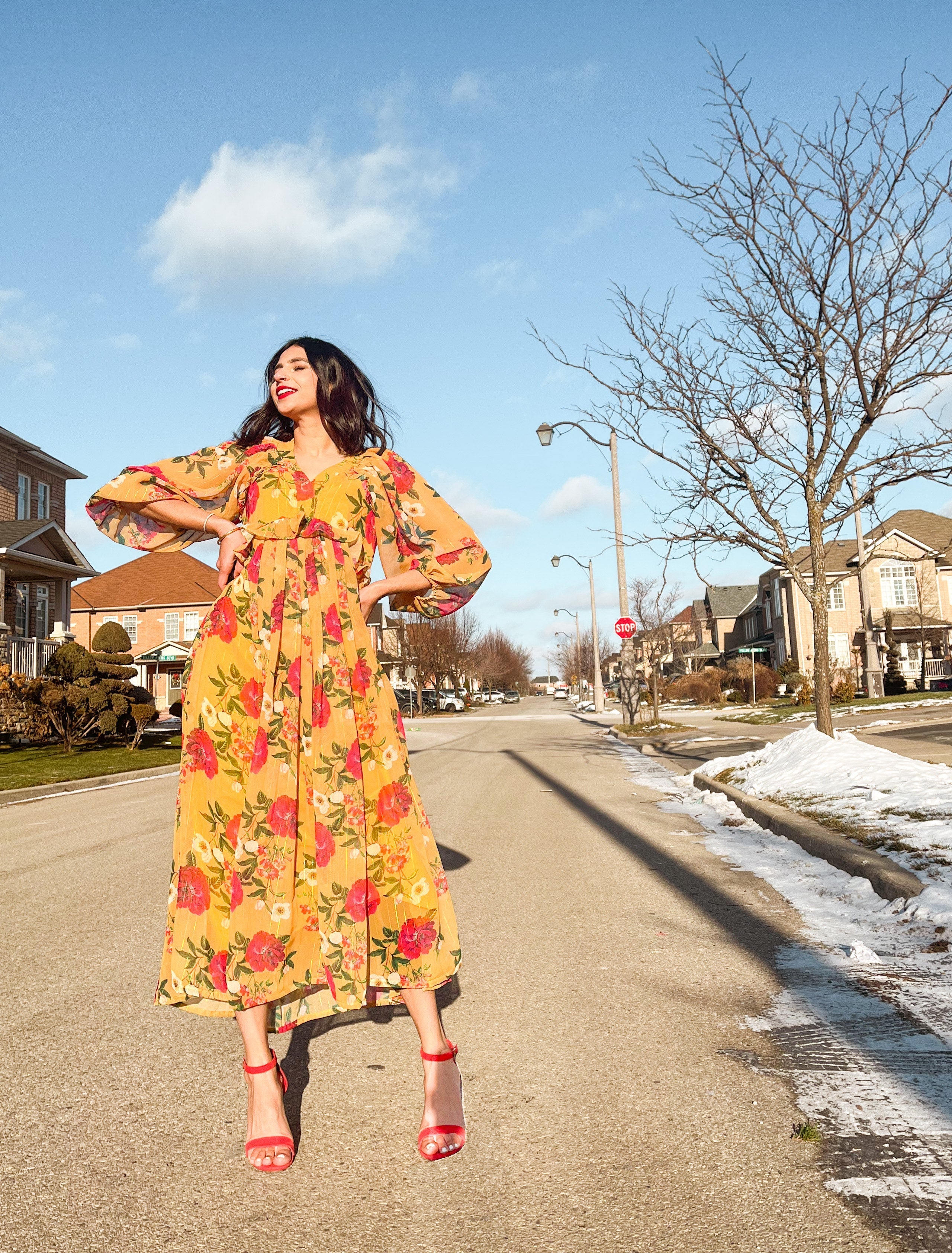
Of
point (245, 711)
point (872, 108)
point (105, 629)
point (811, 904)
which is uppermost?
point (872, 108)

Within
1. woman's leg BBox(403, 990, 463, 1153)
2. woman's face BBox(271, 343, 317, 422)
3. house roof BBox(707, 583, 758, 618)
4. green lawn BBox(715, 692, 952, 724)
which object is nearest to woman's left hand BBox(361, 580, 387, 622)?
woman's face BBox(271, 343, 317, 422)

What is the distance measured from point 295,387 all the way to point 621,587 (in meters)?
20.5

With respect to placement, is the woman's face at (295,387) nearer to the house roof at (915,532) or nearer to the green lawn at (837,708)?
the green lawn at (837,708)

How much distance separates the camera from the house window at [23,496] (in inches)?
1146

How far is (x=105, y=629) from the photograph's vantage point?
2184cm

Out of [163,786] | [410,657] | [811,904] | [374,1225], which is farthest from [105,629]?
[410,657]

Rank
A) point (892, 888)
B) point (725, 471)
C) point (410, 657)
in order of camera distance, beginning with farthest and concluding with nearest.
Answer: point (410, 657)
point (725, 471)
point (892, 888)

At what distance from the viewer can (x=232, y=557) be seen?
8.20ft

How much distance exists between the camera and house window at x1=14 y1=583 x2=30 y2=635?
27312 millimetres

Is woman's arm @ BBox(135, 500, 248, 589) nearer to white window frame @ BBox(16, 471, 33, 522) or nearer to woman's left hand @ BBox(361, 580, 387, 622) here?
woman's left hand @ BBox(361, 580, 387, 622)

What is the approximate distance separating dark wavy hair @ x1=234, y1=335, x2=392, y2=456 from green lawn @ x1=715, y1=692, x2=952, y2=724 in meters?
19.4

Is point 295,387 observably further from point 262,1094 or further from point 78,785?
point 78,785

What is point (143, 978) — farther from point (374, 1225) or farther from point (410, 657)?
point (410, 657)

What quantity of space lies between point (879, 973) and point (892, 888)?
3.70 feet
